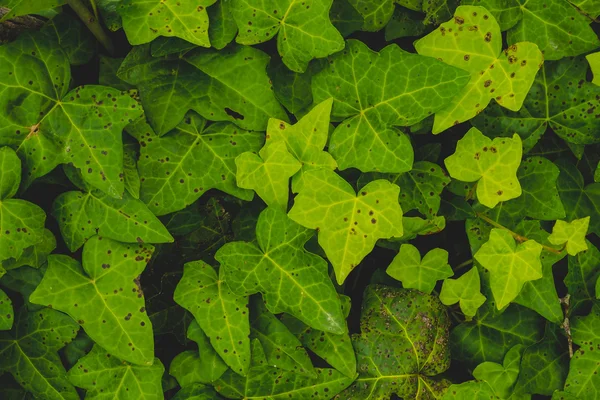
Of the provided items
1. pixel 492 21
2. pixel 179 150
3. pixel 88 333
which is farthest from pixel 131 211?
pixel 492 21

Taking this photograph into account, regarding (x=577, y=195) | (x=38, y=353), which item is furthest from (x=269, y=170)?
(x=577, y=195)

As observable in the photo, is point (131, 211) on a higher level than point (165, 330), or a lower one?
higher

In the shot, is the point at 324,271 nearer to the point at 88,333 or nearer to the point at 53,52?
the point at 88,333

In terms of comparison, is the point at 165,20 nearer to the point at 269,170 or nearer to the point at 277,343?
the point at 269,170

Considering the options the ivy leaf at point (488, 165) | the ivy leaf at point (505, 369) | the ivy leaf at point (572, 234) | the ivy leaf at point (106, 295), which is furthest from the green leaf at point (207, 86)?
the ivy leaf at point (505, 369)

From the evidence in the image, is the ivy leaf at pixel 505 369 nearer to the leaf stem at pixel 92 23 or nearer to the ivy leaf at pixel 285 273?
the ivy leaf at pixel 285 273
